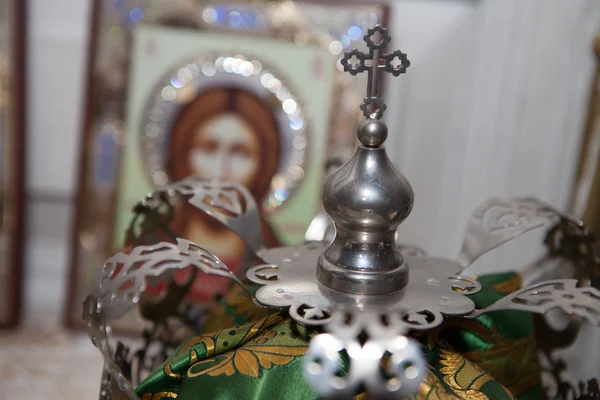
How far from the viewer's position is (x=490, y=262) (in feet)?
3.05

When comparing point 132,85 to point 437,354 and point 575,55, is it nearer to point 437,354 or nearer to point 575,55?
point 575,55

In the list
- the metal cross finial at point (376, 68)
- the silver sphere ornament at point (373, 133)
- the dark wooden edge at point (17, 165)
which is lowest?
the dark wooden edge at point (17, 165)

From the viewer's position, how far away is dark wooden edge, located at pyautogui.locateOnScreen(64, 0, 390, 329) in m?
1.07

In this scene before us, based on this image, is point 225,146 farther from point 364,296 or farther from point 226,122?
point 364,296

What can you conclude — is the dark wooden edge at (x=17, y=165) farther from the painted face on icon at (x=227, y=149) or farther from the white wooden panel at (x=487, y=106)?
the white wooden panel at (x=487, y=106)

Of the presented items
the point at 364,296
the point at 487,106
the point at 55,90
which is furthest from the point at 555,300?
the point at 55,90

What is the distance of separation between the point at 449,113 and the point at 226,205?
691 millimetres

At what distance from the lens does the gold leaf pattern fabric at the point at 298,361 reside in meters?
0.39

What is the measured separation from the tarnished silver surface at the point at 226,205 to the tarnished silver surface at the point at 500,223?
16 cm

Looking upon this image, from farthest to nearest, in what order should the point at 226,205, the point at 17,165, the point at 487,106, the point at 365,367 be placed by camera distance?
the point at 17,165 < the point at 487,106 < the point at 226,205 < the point at 365,367

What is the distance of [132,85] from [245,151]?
0.22m

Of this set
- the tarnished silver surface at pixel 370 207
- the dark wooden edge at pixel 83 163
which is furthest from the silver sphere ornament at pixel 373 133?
the dark wooden edge at pixel 83 163

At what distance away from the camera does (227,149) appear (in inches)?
43.1

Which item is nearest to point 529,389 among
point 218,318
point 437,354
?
point 437,354
